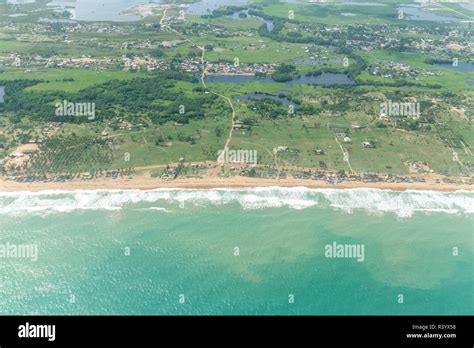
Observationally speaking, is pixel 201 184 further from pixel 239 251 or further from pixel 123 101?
pixel 123 101

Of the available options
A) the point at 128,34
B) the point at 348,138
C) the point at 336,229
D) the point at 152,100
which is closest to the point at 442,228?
the point at 336,229

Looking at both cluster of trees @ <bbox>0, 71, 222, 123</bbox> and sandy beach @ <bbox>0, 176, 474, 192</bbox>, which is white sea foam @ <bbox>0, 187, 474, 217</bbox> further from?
cluster of trees @ <bbox>0, 71, 222, 123</bbox>

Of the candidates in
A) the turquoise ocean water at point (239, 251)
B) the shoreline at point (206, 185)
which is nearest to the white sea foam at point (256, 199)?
the turquoise ocean water at point (239, 251)

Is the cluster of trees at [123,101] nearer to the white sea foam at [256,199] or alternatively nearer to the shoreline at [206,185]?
the shoreline at [206,185]

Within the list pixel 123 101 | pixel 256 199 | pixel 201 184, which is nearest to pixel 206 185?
pixel 201 184

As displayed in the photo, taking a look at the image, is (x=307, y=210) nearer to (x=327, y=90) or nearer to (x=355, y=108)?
(x=355, y=108)

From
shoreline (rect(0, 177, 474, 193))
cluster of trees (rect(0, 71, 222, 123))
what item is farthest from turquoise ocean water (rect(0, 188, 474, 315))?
cluster of trees (rect(0, 71, 222, 123))
